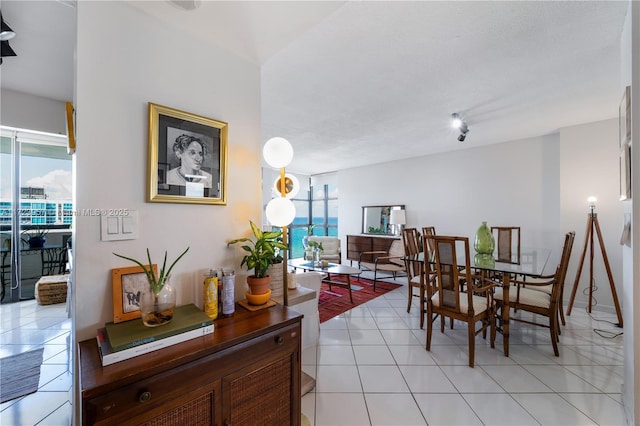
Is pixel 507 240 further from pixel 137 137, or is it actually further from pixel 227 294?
pixel 137 137

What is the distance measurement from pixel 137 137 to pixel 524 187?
5215 millimetres

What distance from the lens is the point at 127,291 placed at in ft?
3.75

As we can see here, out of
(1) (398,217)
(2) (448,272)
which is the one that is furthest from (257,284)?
(1) (398,217)

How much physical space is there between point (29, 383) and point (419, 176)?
597 centimetres

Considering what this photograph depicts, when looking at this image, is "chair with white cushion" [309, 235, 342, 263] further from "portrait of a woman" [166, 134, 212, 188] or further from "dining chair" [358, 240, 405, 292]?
"portrait of a woman" [166, 134, 212, 188]

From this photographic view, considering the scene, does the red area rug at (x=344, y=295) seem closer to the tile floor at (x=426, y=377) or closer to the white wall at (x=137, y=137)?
the tile floor at (x=426, y=377)

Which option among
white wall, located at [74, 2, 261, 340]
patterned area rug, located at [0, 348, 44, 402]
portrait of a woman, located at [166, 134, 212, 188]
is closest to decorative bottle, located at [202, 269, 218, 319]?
white wall, located at [74, 2, 261, 340]

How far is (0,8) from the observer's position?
1.47 metres

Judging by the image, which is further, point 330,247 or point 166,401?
point 330,247

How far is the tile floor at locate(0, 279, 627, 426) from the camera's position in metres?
1.67

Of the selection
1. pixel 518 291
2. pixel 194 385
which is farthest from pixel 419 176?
pixel 194 385

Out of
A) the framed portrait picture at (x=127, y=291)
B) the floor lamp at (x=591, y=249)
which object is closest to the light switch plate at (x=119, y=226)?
the framed portrait picture at (x=127, y=291)

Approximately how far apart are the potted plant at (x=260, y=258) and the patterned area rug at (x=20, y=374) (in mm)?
2052

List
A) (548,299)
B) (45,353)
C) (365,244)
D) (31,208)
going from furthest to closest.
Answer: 1. (365,244)
2. (31,208)
3. (548,299)
4. (45,353)
